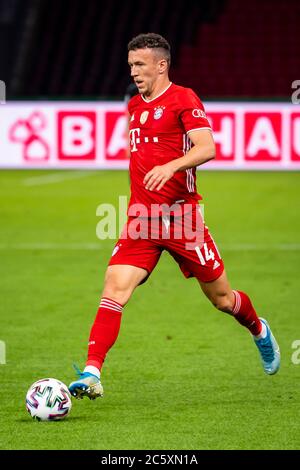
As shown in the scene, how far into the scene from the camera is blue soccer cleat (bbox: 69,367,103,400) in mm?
6531

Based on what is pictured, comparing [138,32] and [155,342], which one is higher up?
[138,32]

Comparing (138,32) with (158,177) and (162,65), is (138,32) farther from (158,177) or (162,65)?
(158,177)

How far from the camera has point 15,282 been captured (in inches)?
473

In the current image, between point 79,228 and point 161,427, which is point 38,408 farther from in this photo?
point 79,228

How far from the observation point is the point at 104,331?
688cm

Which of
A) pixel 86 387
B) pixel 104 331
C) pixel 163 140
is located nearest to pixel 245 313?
pixel 104 331

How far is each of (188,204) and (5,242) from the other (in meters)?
8.03

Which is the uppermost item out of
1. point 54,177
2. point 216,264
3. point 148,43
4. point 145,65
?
point 148,43

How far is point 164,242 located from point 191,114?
2.65 feet

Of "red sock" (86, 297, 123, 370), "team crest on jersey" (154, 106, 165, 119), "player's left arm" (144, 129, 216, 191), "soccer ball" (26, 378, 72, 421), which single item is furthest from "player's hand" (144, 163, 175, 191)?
"soccer ball" (26, 378, 72, 421)

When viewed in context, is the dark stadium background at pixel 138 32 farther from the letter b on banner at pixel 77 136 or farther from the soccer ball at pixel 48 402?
the soccer ball at pixel 48 402

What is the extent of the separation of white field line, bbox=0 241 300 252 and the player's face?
742 cm

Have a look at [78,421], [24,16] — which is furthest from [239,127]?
[24,16]

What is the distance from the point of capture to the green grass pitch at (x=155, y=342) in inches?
252
